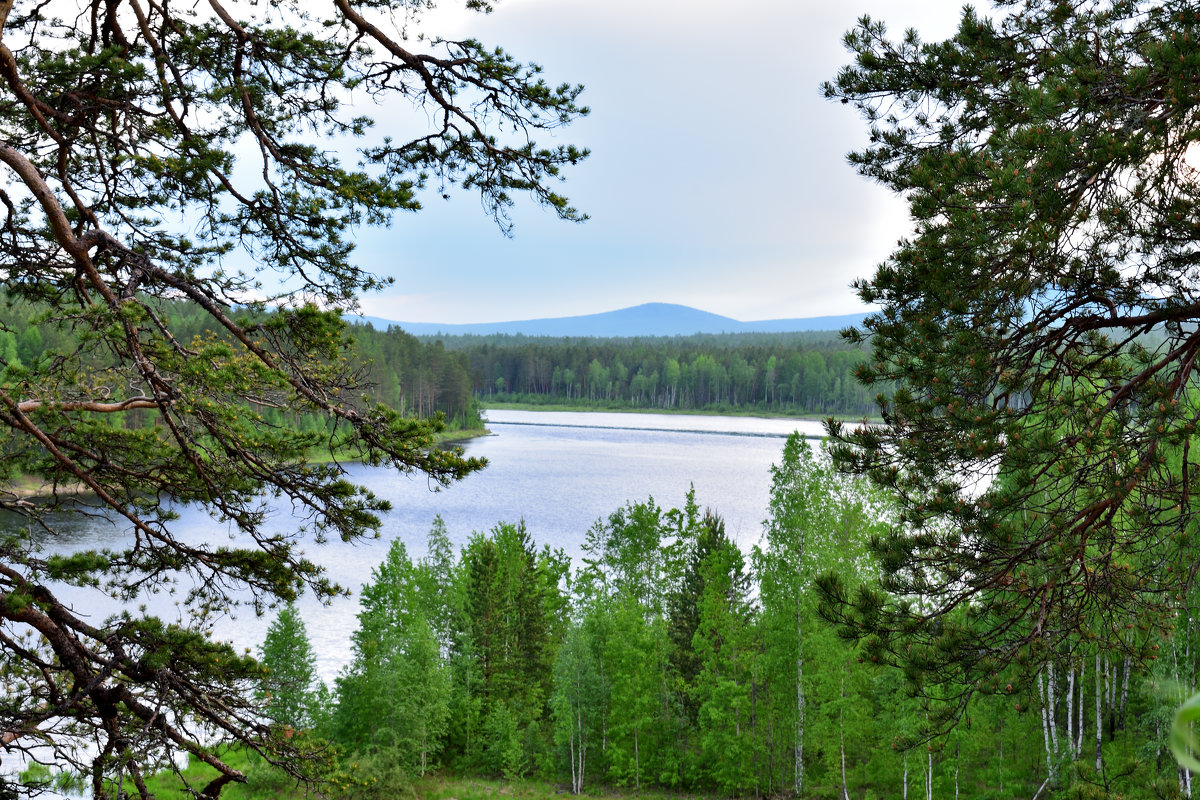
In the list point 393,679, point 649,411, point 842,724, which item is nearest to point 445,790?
point 393,679

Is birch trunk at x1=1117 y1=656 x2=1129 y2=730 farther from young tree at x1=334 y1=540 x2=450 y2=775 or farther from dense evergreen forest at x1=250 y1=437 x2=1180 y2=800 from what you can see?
young tree at x1=334 y1=540 x2=450 y2=775

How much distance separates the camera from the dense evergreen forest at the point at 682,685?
1498 centimetres

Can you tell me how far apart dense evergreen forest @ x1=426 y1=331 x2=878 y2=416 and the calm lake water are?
16.8 metres

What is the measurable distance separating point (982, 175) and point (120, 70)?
14.2 ft

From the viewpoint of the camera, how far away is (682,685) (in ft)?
58.0

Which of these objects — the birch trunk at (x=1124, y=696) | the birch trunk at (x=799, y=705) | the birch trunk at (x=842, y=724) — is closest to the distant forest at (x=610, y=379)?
the birch trunk at (x=799, y=705)

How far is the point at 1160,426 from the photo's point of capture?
13.3 feet

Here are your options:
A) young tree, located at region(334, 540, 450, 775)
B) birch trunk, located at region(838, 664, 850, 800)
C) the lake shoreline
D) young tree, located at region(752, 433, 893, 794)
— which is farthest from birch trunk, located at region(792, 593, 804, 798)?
the lake shoreline

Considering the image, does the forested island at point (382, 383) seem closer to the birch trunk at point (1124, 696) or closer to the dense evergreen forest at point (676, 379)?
the birch trunk at point (1124, 696)

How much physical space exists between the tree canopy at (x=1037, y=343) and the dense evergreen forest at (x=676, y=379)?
68558mm

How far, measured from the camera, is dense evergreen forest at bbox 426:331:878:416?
80125mm

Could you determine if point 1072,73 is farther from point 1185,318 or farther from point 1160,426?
point 1160,426

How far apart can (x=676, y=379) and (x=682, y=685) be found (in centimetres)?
7170

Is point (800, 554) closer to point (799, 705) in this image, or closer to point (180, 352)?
point (799, 705)
